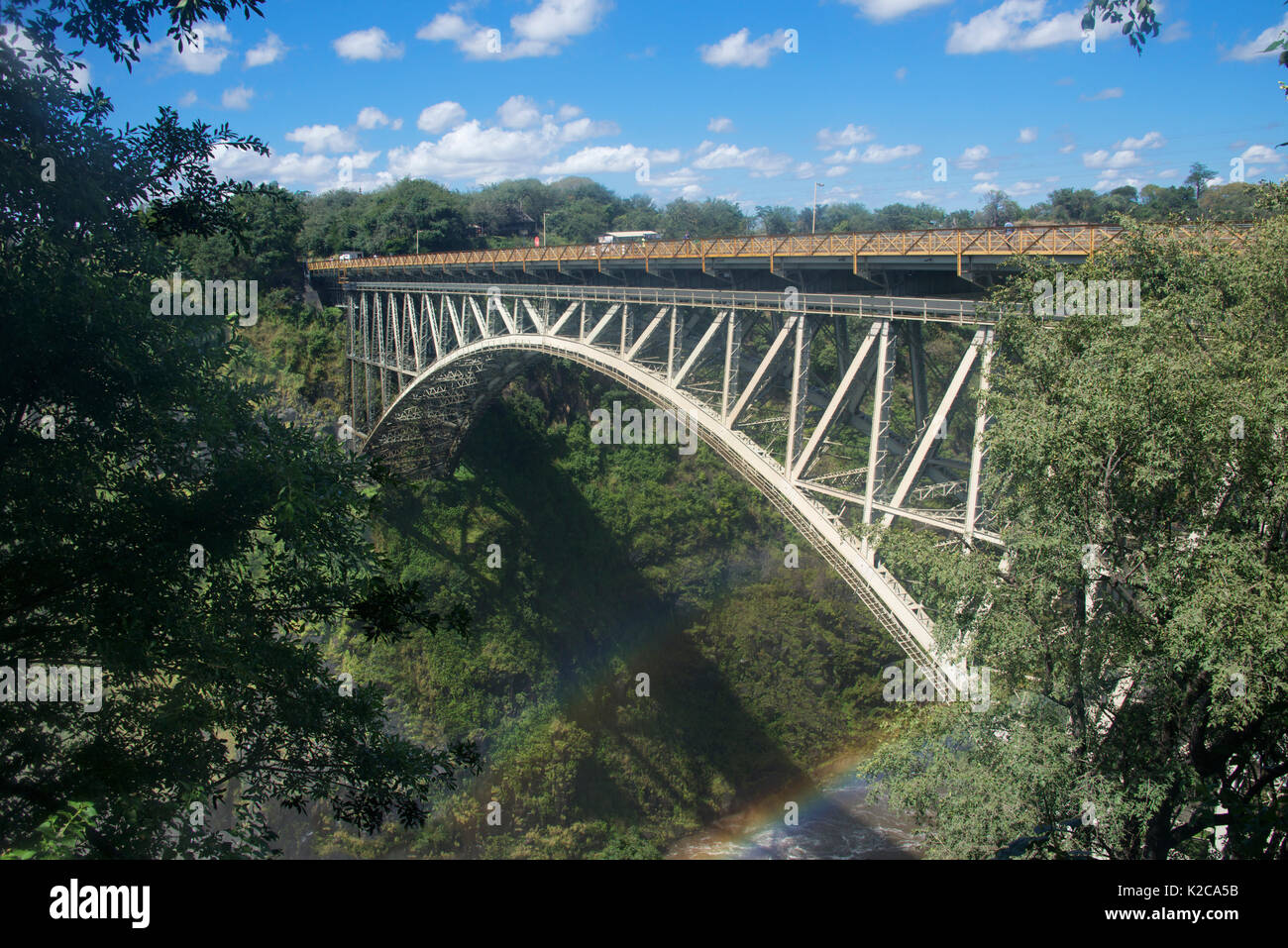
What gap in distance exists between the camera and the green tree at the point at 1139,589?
21.0 feet

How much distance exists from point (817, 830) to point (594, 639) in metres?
11.3

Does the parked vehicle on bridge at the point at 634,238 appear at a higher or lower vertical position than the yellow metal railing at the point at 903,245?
higher

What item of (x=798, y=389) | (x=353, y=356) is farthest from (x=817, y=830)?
(x=353, y=356)

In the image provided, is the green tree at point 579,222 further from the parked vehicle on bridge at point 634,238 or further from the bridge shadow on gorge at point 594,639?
the bridge shadow on gorge at point 594,639

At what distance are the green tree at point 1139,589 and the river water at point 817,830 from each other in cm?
1771

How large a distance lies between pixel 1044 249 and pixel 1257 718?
675cm

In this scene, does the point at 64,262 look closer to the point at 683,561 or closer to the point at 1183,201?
the point at 683,561

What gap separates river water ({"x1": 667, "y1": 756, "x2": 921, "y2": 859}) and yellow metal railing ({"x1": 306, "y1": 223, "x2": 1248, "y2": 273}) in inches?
659

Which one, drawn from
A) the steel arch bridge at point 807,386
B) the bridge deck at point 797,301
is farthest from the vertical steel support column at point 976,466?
the bridge deck at point 797,301

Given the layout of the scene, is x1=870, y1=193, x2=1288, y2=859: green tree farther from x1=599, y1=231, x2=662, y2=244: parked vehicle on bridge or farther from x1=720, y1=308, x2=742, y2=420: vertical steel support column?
x1=599, y1=231, x2=662, y2=244: parked vehicle on bridge

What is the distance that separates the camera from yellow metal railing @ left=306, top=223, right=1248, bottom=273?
34.0 ft

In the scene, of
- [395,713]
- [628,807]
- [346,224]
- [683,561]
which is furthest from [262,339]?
[628,807]

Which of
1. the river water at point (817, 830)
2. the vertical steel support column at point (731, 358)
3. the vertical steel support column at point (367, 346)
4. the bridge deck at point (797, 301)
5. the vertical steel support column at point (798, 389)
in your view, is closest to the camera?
the bridge deck at point (797, 301)

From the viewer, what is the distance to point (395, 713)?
92.6 feet
